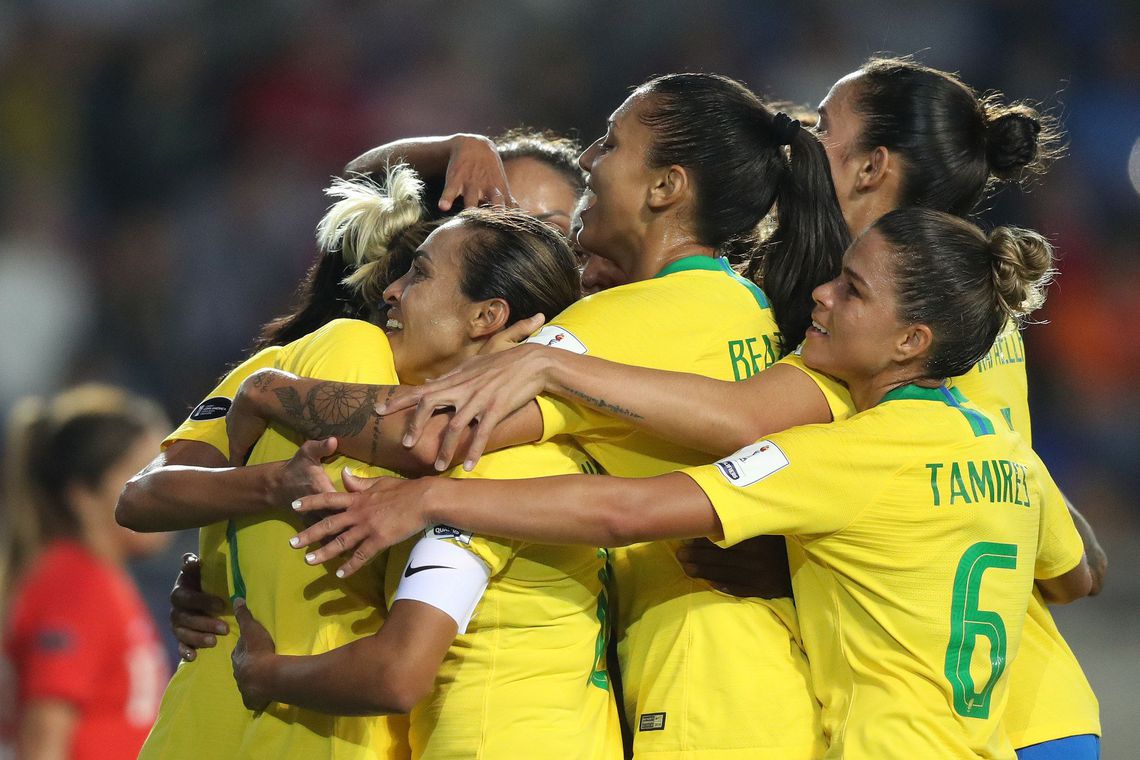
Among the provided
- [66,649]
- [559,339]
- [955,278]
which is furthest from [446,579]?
[66,649]

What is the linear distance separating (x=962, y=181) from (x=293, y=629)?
6.15 ft

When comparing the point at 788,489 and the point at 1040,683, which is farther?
the point at 1040,683

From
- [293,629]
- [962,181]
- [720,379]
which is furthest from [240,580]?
[962,181]

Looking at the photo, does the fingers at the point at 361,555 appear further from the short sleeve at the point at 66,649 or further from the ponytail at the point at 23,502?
the ponytail at the point at 23,502

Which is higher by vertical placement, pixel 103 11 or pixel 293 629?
pixel 103 11

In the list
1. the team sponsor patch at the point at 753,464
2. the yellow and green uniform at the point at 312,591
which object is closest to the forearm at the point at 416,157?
the yellow and green uniform at the point at 312,591

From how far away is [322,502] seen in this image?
7.32 ft

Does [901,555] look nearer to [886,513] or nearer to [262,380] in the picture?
[886,513]

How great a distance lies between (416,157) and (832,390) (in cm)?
155

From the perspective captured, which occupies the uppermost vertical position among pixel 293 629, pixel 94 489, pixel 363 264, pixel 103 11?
pixel 103 11

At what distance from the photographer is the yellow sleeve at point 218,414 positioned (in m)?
2.66

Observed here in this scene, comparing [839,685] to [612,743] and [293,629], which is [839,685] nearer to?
[612,743]

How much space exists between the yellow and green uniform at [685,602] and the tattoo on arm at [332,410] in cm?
32

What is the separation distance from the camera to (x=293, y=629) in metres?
2.39
